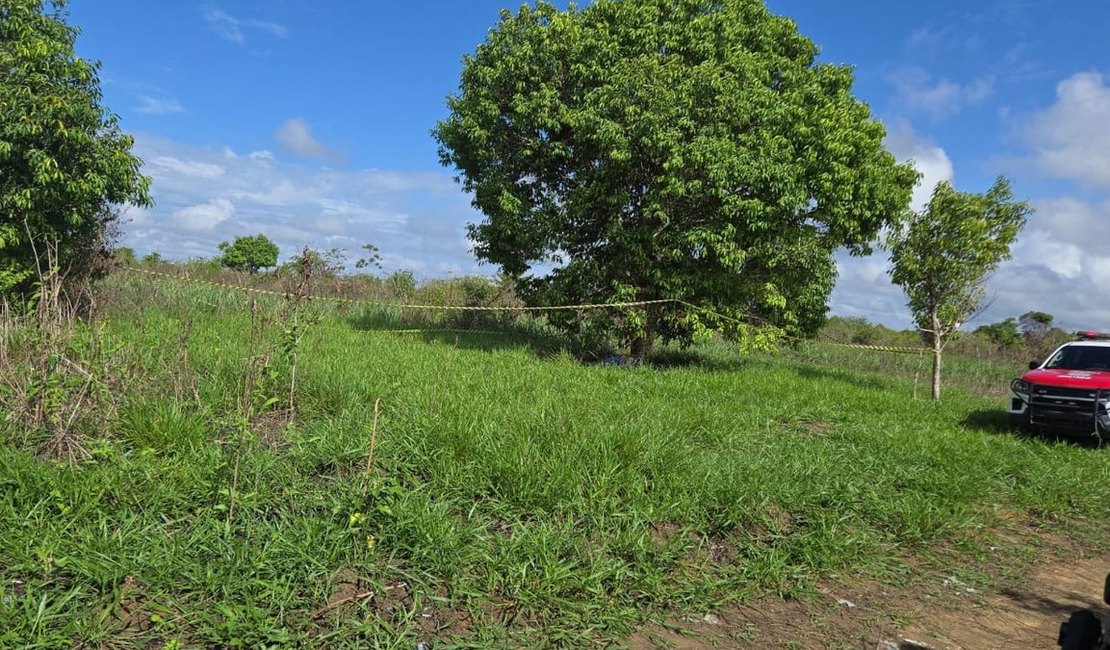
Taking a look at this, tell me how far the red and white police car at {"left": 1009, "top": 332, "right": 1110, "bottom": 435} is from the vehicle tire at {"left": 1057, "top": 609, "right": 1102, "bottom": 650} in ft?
25.5

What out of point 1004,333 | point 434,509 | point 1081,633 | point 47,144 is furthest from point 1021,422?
point 1004,333

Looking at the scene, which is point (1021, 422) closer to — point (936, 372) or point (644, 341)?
point (936, 372)

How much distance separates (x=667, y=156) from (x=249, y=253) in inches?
977

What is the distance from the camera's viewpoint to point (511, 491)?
411cm

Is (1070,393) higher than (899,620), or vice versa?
(1070,393)

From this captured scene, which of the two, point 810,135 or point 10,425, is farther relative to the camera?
point 810,135

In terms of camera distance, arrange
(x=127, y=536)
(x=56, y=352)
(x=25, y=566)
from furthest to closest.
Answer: (x=56, y=352) < (x=127, y=536) < (x=25, y=566)

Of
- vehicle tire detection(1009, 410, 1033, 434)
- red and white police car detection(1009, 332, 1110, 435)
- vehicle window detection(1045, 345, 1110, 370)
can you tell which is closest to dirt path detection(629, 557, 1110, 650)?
red and white police car detection(1009, 332, 1110, 435)

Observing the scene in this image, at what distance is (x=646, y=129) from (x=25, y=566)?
8955 mm

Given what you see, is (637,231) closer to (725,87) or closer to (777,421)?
(725,87)

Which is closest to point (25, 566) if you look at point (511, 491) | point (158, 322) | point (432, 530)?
point (432, 530)

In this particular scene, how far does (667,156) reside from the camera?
10.1 meters

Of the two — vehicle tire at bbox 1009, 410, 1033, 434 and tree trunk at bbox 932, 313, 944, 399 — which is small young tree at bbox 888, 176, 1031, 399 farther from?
vehicle tire at bbox 1009, 410, 1033, 434

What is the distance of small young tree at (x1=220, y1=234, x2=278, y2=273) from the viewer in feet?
96.1
